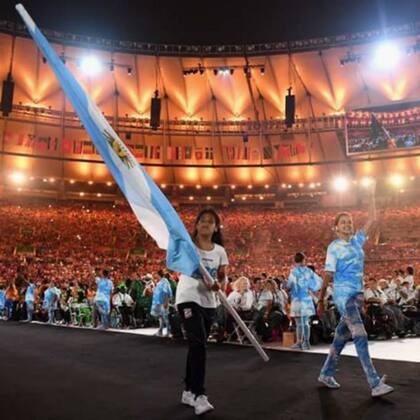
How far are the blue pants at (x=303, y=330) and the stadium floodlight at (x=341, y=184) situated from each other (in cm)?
2182

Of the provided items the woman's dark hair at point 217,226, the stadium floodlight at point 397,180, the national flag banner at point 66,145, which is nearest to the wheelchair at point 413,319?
the woman's dark hair at point 217,226

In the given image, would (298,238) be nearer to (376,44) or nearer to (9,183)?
(376,44)

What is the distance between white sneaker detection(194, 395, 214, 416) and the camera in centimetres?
338

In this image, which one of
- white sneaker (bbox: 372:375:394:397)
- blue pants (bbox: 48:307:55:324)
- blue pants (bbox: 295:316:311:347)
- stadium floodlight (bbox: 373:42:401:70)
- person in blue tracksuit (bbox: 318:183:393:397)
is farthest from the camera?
stadium floodlight (bbox: 373:42:401:70)

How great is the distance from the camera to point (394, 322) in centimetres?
982

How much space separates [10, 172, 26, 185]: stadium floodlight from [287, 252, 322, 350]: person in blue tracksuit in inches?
931

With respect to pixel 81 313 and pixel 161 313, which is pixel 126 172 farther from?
pixel 81 313

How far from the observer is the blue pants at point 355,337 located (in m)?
4.02

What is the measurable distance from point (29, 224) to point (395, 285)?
73.4 ft

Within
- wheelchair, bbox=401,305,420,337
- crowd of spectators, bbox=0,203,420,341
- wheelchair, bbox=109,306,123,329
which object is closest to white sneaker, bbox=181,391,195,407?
wheelchair, bbox=401,305,420,337

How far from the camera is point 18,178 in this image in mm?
28703

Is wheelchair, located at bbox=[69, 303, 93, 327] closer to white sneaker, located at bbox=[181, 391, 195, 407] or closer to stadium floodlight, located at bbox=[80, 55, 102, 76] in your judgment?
white sneaker, located at bbox=[181, 391, 195, 407]

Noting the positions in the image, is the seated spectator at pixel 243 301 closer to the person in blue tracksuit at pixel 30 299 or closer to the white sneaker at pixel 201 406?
the white sneaker at pixel 201 406

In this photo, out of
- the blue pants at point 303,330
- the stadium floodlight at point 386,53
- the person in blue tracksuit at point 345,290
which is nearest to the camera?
the person in blue tracksuit at point 345,290
